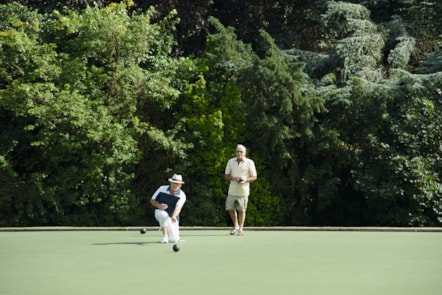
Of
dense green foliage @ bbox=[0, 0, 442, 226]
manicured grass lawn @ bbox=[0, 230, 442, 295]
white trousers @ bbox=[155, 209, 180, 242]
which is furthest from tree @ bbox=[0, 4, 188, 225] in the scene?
white trousers @ bbox=[155, 209, 180, 242]

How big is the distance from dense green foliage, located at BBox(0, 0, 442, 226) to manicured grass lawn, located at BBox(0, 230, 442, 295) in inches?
197

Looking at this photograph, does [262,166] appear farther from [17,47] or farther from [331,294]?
[331,294]

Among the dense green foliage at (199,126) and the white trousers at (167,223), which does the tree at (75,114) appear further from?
the white trousers at (167,223)

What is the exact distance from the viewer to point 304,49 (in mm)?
28922

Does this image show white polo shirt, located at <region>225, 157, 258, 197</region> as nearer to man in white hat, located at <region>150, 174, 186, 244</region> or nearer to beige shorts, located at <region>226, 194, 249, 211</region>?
beige shorts, located at <region>226, 194, 249, 211</region>

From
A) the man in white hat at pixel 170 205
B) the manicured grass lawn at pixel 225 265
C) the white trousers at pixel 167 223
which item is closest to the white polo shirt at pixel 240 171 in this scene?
the manicured grass lawn at pixel 225 265

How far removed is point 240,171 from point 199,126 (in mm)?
6520

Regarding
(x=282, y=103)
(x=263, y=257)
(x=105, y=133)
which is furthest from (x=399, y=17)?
(x=263, y=257)

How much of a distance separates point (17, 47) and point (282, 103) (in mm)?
6321

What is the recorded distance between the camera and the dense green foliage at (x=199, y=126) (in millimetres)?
22375

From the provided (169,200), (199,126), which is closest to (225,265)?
(169,200)

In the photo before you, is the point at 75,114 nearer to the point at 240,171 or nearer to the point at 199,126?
the point at 199,126

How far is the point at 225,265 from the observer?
37.8ft

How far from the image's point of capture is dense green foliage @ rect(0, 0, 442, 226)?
2238 centimetres
